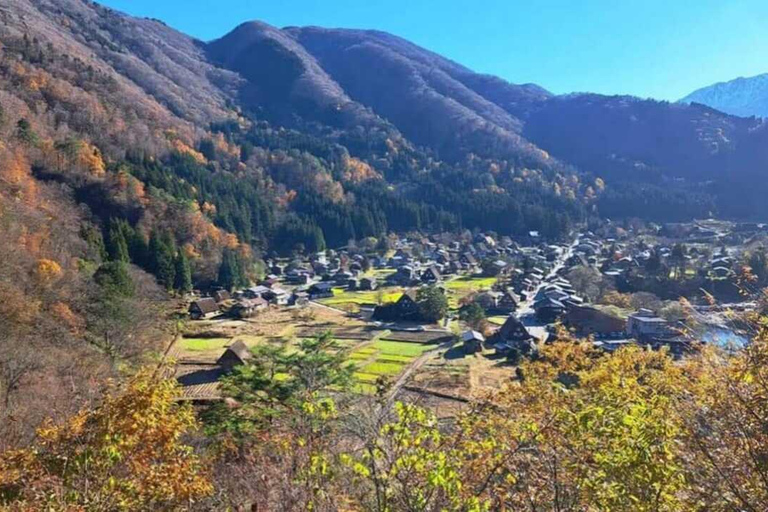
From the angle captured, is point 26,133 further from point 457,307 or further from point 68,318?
point 457,307

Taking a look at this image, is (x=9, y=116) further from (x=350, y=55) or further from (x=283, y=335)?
(x=350, y=55)

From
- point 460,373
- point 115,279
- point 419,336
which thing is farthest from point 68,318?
point 419,336

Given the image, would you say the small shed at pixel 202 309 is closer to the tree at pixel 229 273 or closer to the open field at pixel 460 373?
the tree at pixel 229 273

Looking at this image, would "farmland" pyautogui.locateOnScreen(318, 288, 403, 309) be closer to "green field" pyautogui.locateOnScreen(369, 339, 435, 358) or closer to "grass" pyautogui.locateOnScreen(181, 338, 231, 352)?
"green field" pyautogui.locateOnScreen(369, 339, 435, 358)

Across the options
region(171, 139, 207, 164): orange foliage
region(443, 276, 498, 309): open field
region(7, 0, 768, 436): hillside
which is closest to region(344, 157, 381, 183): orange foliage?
region(7, 0, 768, 436): hillside

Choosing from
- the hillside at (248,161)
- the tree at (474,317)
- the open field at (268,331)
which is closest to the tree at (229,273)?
the hillside at (248,161)

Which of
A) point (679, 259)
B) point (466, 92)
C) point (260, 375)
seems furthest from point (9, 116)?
point (466, 92)
